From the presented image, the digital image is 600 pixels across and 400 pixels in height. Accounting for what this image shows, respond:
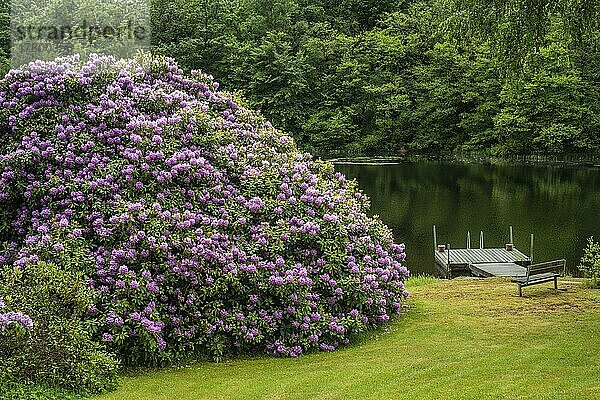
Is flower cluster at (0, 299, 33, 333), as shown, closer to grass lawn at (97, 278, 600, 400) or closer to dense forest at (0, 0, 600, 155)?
grass lawn at (97, 278, 600, 400)

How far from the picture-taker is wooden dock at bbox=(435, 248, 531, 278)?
17.4 metres

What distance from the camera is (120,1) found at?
105 ft

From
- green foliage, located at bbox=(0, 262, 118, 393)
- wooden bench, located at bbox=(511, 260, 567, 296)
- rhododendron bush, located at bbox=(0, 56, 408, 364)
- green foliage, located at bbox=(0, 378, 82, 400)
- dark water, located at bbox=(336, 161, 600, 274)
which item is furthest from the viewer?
→ dark water, located at bbox=(336, 161, 600, 274)

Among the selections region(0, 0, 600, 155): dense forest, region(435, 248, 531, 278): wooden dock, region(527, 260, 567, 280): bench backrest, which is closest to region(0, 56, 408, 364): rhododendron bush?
region(527, 260, 567, 280): bench backrest

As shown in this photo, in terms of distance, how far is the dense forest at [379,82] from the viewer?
149 feet

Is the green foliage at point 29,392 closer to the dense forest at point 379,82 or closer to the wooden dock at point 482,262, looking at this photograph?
the wooden dock at point 482,262

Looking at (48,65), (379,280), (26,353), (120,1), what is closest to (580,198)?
(120,1)

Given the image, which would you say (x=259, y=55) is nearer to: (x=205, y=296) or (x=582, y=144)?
(x=582, y=144)

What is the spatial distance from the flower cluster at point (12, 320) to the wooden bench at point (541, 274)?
317 inches

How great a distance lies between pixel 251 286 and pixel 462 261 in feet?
37.0

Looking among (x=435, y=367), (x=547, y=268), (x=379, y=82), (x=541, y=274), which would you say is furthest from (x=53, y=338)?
A: (x=379, y=82)

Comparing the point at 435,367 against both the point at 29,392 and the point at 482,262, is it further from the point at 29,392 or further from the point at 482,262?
the point at 482,262

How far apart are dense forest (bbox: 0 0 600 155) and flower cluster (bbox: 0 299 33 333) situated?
132ft

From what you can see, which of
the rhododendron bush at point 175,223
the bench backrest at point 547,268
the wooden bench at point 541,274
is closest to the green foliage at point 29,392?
the rhododendron bush at point 175,223
